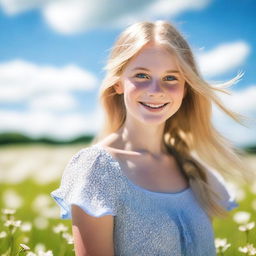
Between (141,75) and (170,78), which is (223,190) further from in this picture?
(141,75)

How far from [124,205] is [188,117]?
46.2 inches

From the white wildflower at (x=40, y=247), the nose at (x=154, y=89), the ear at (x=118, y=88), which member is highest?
the ear at (x=118, y=88)

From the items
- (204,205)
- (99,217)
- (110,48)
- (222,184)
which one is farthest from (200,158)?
(99,217)

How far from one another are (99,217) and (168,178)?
0.73 meters

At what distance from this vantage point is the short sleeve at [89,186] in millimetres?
3174

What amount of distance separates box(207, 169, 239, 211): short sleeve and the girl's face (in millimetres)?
867

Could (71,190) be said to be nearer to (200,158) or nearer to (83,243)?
(83,243)

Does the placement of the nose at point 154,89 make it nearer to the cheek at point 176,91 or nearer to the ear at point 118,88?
the cheek at point 176,91

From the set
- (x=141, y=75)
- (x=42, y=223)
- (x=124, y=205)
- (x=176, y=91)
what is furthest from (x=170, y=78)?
(x=42, y=223)

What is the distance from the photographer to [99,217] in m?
3.17

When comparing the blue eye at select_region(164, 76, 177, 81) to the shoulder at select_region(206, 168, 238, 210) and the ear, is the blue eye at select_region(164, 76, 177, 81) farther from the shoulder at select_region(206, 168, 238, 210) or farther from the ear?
the shoulder at select_region(206, 168, 238, 210)

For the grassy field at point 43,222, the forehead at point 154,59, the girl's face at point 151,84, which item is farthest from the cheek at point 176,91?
the grassy field at point 43,222

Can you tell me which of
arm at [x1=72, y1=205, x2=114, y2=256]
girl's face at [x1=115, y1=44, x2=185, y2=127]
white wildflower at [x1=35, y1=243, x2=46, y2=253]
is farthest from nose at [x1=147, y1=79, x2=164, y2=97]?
white wildflower at [x1=35, y1=243, x2=46, y2=253]

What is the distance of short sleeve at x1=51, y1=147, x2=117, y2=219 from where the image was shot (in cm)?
317
